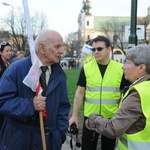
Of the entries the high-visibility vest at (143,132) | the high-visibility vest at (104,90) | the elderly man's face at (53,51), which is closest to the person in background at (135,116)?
the high-visibility vest at (143,132)

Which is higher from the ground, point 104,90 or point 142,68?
point 142,68

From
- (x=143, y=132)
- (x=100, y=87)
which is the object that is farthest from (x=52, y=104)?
(x=100, y=87)

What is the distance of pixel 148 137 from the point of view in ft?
7.87

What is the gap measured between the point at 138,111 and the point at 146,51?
0.57 metres

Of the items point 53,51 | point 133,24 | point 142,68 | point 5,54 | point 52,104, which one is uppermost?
point 133,24

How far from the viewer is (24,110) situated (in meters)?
2.61

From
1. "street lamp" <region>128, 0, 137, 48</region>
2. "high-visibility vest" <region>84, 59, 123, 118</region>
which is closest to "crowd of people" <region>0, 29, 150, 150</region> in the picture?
"high-visibility vest" <region>84, 59, 123, 118</region>

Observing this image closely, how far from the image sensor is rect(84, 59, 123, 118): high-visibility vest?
3951mm

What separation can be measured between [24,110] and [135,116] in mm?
930

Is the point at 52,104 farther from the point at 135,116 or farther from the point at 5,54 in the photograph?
the point at 5,54

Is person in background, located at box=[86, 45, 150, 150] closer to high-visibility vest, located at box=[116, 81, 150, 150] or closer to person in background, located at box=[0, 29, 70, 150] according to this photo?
high-visibility vest, located at box=[116, 81, 150, 150]

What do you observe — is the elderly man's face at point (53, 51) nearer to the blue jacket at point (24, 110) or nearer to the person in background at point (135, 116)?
the blue jacket at point (24, 110)

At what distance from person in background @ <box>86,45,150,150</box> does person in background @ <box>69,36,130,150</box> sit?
1.31m

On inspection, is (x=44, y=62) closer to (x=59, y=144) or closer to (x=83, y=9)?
(x=59, y=144)
